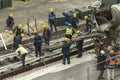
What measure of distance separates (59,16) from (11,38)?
16.2ft

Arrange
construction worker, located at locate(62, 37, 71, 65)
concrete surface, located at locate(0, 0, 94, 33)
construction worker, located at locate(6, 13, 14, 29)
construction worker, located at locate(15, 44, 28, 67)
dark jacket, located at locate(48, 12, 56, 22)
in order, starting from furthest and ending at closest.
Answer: concrete surface, located at locate(0, 0, 94, 33) → construction worker, located at locate(6, 13, 14, 29) → dark jacket, located at locate(48, 12, 56, 22) → construction worker, located at locate(62, 37, 71, 65) → construction worker, located at locate(15, 44, 28, 67)

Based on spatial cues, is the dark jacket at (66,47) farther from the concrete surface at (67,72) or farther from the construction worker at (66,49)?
the concrete surface at (67,72)

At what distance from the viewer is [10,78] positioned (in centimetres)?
2091

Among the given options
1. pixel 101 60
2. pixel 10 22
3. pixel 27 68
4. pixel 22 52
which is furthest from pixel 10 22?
pixel 101 60

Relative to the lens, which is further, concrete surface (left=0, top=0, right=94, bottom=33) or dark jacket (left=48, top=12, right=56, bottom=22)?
concrete surface (left=0, top=0, right=94, bottom=33)

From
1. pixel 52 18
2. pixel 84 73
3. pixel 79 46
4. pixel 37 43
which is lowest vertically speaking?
pixel 84 73

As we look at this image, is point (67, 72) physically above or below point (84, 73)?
below

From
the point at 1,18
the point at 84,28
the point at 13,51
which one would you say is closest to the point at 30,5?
the point at 1,18

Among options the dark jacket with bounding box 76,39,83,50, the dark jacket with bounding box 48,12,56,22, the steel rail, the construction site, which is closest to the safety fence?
the construction site

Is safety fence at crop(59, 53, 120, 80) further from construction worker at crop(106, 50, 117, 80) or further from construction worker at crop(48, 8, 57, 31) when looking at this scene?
construction worker at crop(48, 8, 57, 31)

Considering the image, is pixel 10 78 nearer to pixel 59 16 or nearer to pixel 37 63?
pixel 37 63

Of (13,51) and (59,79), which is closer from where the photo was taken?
(59,79)

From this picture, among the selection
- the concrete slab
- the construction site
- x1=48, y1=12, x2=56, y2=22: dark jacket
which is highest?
x1=48, y1=12, x2=56, y2=22: dark jacket

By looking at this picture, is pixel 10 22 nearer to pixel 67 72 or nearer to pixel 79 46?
pixel 79 46
